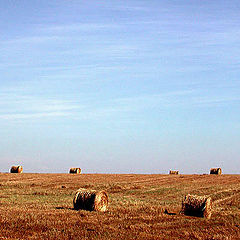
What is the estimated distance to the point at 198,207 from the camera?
19.3m

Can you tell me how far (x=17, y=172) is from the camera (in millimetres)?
53875

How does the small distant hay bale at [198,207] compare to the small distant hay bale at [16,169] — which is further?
the small distant hay bale at [16,169]

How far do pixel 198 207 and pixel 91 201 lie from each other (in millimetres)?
5098

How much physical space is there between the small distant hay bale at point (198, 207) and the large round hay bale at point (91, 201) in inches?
155

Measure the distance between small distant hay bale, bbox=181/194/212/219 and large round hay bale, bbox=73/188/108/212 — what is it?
3.93 meters

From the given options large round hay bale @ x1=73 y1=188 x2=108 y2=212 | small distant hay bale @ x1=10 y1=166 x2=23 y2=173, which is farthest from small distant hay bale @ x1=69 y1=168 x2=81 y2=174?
large round hay bale @ x1=73 y1=188 x2=108 y2=212

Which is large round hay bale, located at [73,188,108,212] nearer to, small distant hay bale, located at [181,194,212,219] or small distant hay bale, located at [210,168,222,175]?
small distant hay bale, located at [181,194,212,219]

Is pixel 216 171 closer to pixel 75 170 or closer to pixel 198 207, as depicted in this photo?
pixel 75 170

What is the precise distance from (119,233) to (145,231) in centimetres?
107

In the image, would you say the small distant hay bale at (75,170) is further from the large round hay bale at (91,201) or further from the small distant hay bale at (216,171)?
the large round hay bale at (91,201)

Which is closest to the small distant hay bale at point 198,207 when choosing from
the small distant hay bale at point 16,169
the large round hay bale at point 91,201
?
the large round hay bale at point 91,201

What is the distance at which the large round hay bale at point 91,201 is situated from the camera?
795 inches

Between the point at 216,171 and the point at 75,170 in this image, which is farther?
the point at 75,170

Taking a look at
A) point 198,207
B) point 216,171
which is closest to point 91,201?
point 198,207
